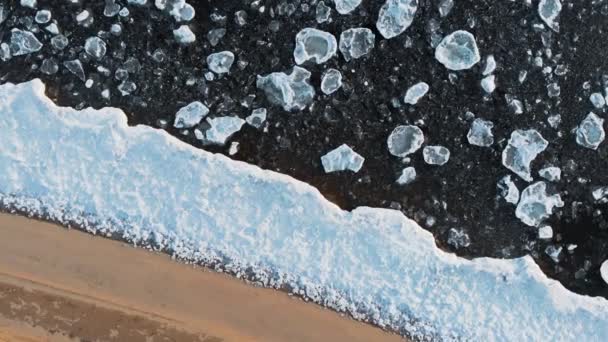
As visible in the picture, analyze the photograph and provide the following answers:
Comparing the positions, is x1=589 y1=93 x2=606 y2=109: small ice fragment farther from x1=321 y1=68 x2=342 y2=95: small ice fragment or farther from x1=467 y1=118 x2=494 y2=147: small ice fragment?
x1=321 y1=68 x2=342 y2=95: small ice fragment

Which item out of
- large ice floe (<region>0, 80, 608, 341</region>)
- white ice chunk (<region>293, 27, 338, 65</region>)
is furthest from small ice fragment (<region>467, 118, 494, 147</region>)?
white ice chunk (<region>293, 27, 338, 65</region>)

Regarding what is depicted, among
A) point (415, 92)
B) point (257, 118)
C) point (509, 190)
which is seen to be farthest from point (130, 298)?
point (509, 190)

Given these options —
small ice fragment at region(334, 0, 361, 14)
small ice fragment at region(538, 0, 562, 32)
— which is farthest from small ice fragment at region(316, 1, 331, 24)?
small ice fragment at region(538, 0, 562, 32)

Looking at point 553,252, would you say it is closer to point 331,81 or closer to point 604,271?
point 604,271

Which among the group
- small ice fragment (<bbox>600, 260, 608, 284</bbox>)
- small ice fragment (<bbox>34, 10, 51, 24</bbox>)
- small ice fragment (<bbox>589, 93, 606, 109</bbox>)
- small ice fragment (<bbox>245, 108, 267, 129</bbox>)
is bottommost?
small ice fragment (<bbox>600, 260, 608, 284</bbox>)

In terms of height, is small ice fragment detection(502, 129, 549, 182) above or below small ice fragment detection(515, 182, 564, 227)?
above

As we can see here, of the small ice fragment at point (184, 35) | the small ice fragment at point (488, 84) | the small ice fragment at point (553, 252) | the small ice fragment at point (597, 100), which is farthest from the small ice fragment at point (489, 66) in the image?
the small ice fragment at point (184, 35)
